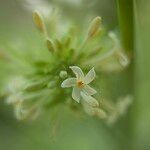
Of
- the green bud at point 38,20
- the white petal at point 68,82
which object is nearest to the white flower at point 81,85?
the white petal at point 68,82

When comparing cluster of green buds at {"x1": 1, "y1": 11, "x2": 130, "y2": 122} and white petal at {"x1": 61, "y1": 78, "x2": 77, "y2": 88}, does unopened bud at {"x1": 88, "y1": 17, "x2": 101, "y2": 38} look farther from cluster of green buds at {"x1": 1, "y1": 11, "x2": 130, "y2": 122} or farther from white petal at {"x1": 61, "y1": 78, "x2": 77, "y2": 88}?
white petal at {"x1": 61, "y1": 78, "x2": 77, "y2": 88}

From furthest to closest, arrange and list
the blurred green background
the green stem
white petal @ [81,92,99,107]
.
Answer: the blurred green background, white petal @ [81,92,99,107], the green stem

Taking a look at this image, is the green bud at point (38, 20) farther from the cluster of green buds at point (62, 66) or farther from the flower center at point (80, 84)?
the flower center at point (80, 84)

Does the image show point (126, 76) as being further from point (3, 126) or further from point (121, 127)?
point (3, 126)

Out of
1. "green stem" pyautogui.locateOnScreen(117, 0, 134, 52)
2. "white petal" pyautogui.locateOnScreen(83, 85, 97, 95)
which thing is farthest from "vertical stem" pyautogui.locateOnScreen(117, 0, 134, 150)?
"white petal" pyautogui.locateOnScreen(83, 85, 97, 95)

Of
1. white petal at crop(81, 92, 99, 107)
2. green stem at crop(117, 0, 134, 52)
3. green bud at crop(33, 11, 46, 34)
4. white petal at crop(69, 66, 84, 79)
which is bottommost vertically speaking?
white petal at crop(81, 92, 99, 107)

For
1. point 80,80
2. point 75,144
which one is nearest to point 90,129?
point 75,144

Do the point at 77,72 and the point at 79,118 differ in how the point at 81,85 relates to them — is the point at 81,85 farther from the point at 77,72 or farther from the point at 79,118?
the point at 79,118

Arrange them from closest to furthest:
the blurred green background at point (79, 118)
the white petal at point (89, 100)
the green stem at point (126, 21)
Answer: the green stem at point (126, 21) < the white petal at point (89, 100) < the blurred green background at point (79, 118)
